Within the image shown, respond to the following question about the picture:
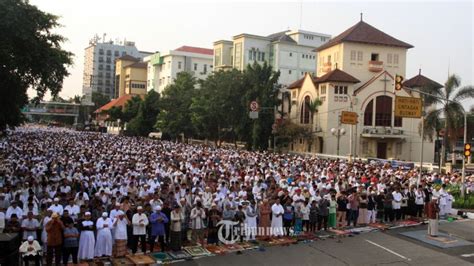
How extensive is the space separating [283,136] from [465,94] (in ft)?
57.8

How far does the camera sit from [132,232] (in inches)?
520

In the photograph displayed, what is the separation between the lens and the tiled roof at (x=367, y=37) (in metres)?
52.8

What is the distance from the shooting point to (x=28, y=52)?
904 inches

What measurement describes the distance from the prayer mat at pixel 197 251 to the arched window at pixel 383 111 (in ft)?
129

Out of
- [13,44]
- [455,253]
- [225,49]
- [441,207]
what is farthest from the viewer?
[225,49]

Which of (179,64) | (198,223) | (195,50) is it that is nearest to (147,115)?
(179,64)

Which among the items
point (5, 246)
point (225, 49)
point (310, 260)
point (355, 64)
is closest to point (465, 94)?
point (355, 64)

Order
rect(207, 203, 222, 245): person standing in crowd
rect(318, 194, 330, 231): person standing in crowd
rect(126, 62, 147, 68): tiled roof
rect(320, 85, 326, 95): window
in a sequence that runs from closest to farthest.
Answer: rect(207, 203, 222, 245): person standing in crowd
rect(318, 194, 330, 231): person standing in crowd
rect(320, 85, 326, 95): window
rect(126, 62, 147, 68): tiled roof

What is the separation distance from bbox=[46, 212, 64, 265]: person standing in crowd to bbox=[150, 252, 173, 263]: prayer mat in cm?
238

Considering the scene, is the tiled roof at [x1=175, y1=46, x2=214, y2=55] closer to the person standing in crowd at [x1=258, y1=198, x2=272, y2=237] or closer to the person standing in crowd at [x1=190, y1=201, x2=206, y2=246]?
the person standing in crowd at [x1=258, y1=198, x2=272, y2=237]

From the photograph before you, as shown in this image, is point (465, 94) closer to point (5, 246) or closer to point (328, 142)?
point (328, 142)

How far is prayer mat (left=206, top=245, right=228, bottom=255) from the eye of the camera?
13.8 meters

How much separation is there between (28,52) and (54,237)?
13756 millimetres

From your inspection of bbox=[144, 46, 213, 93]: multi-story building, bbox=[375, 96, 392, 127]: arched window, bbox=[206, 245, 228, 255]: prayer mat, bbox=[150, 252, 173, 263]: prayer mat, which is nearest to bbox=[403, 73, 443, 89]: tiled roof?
bbox=[375, 96, 392, 127]: arched window
